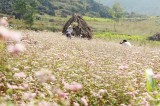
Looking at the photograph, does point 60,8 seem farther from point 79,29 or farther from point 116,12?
point 79,29

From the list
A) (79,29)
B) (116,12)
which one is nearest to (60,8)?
(116,12)

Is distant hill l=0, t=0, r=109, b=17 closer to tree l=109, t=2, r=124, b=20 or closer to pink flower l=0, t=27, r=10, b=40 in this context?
tree l=109, t=2, r=124, b=20

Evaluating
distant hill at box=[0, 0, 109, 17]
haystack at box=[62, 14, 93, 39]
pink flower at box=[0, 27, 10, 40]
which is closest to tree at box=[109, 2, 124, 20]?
distant hill at box=[0, 0, 109, 17]

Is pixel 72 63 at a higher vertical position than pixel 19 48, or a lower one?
lower

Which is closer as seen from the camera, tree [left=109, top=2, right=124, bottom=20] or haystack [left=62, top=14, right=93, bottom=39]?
haystack [left=62, top=14, right=93, bottom=39]

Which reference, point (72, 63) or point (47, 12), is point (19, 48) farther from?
point (47, 12)

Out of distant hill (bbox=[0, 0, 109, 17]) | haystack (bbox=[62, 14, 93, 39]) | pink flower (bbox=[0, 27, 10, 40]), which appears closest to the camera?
pink flower (bbox=[0, 27, 10, 40])

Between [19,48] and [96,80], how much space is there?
4538 millimetres

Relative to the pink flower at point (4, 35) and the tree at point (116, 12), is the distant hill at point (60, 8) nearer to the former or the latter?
the tree at point (116, 12)

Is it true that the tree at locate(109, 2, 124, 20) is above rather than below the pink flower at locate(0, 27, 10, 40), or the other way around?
below

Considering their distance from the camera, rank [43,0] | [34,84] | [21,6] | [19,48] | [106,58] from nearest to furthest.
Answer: [19,48] → [34,84] → [106,58] → [21,6] → [43,0]

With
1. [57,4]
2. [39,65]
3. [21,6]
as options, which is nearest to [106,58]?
[39,65]

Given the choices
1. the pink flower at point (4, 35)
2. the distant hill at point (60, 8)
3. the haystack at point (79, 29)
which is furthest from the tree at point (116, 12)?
the pink flower at point (4, 35)

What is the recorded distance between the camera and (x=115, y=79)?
7188mm
